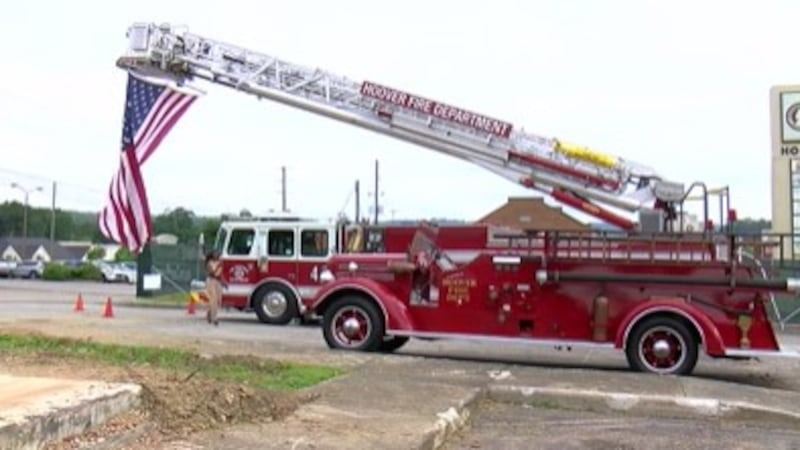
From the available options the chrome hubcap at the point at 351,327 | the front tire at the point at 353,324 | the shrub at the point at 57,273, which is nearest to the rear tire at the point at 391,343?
the front tire at the point at 353,324

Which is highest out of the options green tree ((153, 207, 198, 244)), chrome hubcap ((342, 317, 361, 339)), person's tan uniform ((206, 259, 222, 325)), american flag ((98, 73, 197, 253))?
green tree ((153, 207, 198, 244))

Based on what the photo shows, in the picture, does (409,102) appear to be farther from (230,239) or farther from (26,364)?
(26,364)

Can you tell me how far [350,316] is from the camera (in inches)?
569

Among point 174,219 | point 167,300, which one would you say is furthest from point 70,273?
point 167,300

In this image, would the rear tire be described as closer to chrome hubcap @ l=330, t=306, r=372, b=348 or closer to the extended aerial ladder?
chrome hubcap @ l=330, t=306, r=372, b=348

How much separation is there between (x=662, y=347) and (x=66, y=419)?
8642 mm

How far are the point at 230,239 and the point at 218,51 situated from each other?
4253 mm

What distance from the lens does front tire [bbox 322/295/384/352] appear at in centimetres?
1420

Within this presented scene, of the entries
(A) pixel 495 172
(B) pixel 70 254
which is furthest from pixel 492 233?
(B) pixel 70 254

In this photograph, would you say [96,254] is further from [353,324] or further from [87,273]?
[353,324]

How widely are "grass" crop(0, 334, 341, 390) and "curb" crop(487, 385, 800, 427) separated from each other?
2.13 metres

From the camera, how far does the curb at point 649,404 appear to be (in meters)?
9.86

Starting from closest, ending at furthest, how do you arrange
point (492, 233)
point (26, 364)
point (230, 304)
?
1. point (26, 364)
2. point (492, 233)
3. point (230, 304)

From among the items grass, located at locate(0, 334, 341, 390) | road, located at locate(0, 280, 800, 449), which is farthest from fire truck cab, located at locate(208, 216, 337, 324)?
grass, located at locate(0, 334, 341, 390)
